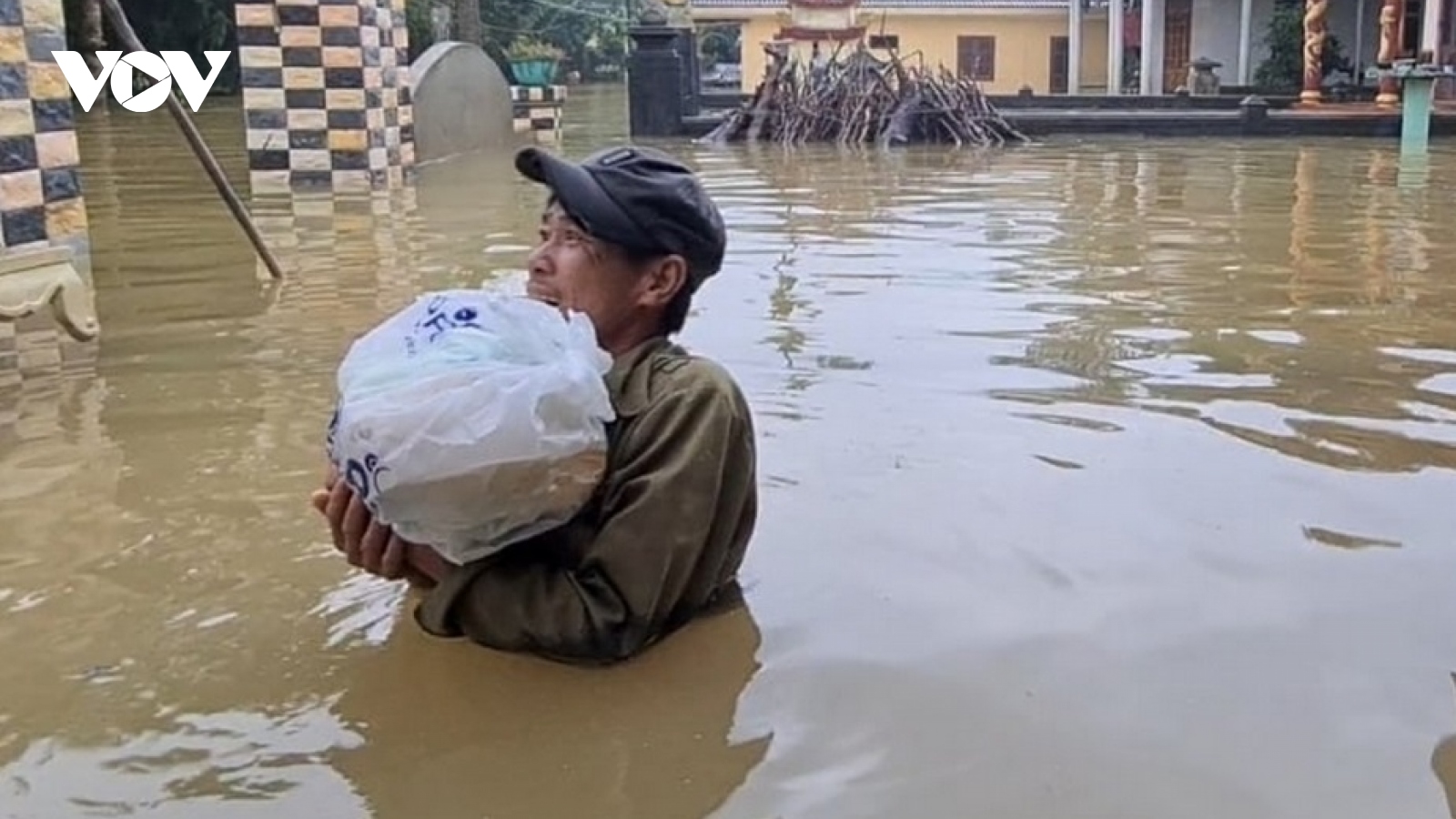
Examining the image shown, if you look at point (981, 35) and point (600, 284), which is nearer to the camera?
point (600, 284)

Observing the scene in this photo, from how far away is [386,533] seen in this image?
8.46ft

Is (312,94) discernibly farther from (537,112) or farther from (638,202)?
(638,202)

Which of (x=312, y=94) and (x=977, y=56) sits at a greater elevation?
(x=977, y=56)

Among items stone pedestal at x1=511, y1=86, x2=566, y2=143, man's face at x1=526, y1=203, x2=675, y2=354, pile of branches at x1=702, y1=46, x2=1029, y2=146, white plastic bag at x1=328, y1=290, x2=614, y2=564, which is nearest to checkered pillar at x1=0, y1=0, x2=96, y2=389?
man's face at x1=526, y1=203, x2=675, y2=354

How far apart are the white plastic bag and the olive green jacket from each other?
0.06 meters

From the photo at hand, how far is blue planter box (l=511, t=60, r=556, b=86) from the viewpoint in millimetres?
22516

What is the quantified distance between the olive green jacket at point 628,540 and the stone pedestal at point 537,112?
1763cm

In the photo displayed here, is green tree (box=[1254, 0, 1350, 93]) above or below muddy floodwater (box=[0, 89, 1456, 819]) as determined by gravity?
above

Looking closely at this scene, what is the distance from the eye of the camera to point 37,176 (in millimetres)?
6152

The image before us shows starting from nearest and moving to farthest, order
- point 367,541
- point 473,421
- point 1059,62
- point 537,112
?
point 473,421 → point 367,541 → point 537,112 → point 1059,62

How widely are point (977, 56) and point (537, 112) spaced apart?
16.1 metres

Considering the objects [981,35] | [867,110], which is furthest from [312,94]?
[981,35]

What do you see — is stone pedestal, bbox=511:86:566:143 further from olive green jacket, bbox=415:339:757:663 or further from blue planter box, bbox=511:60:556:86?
olive green jacket, bbox=415:339:757:663

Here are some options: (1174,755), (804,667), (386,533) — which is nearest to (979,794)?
(1174,755)
